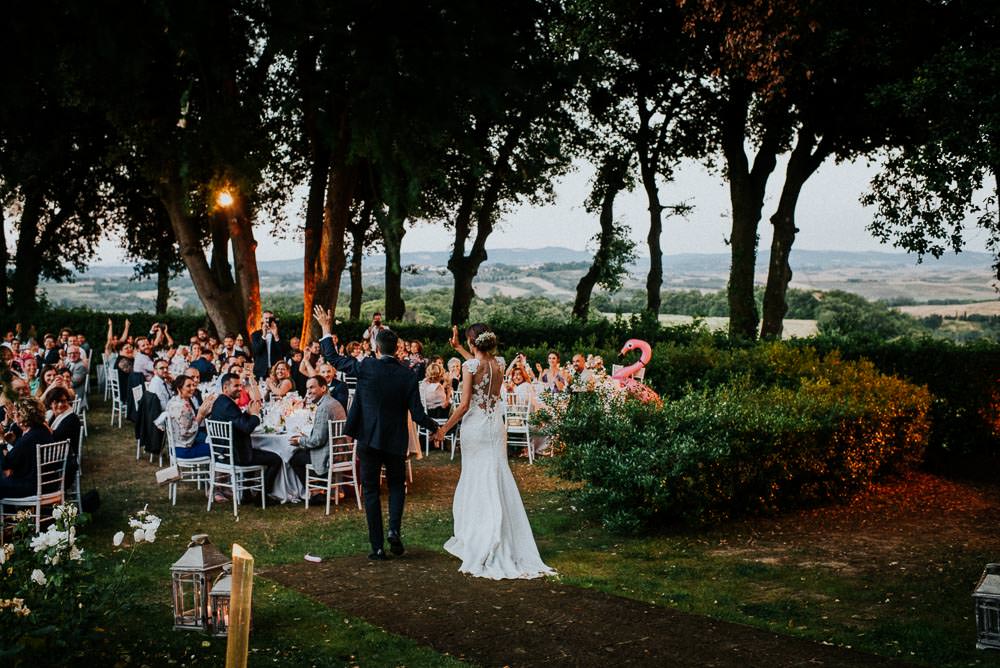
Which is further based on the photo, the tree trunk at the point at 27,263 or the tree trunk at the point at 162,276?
the tree trunk at the point at 162,276

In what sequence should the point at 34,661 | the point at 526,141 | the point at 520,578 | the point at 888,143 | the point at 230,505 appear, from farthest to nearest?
the point at 888,143
the point at 230,505
the point at 520,578
the point at 34,661
the point at 526,141

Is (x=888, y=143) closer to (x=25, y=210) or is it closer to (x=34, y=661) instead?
(x=34, y=661)

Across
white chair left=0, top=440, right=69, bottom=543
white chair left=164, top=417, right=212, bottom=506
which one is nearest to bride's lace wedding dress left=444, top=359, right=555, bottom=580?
white chair left=164, top=417, right=212, bottom=506

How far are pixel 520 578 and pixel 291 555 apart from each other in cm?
211

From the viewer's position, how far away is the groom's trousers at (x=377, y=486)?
7.70 metres

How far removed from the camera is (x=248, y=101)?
678 inches

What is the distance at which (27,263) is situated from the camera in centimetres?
2792

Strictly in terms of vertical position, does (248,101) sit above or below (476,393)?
above

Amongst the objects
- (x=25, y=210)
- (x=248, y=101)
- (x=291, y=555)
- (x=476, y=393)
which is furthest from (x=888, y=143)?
(x=25, y=210)

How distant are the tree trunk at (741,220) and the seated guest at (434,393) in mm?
8816

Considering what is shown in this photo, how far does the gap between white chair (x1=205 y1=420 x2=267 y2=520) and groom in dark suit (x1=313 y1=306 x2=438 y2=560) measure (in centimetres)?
264

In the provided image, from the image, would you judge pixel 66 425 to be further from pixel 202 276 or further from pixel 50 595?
pixel 202 276

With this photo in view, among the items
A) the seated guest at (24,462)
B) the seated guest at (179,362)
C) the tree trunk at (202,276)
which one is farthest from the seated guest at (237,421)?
the tree trunk at (202,276)

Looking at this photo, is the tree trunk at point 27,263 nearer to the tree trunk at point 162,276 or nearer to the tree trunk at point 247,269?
the tree trunk at point 162,276
